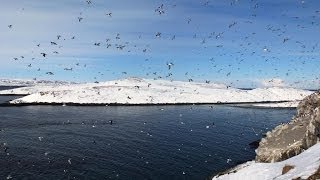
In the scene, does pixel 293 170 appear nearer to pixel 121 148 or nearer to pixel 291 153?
pixel 291 153

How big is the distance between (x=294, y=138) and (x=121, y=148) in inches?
1347

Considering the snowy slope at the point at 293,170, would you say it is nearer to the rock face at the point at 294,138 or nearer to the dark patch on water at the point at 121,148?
the rock face at the point at 294,138

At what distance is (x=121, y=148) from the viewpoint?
69500 mm

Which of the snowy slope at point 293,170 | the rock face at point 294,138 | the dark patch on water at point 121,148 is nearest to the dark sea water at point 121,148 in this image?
the dark patch on water at point 121,148

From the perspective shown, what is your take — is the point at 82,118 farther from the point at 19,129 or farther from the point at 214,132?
the point at 214,132

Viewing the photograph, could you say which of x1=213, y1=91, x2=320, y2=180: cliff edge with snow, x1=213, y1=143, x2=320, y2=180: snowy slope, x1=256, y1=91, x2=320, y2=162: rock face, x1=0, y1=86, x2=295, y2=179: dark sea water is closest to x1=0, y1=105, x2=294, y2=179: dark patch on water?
x1=0, y1=86, x2=295, y2=179: dark sea water

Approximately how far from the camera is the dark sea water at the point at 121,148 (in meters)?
53.0

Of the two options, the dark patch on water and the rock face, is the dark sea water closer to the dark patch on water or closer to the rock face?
the dark patch on water

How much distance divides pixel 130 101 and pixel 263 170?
6179 inches

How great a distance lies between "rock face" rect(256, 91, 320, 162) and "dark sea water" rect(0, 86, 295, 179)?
10.3 m

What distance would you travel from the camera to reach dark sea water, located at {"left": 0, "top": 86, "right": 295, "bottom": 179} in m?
53.0

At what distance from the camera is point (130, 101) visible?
190m

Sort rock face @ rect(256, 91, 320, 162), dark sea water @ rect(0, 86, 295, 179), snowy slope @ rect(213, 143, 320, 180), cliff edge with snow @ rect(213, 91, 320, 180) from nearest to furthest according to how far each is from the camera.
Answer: snowy slope @ rect(213, 143, 320, 180), cliff edge with snow @ rect(213, 91, 320, 180), rock face @ rect(256, 91, 320, 162), dark sea water @ rect(0, 86, 295, 179)

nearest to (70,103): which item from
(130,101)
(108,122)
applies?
(130,101)
